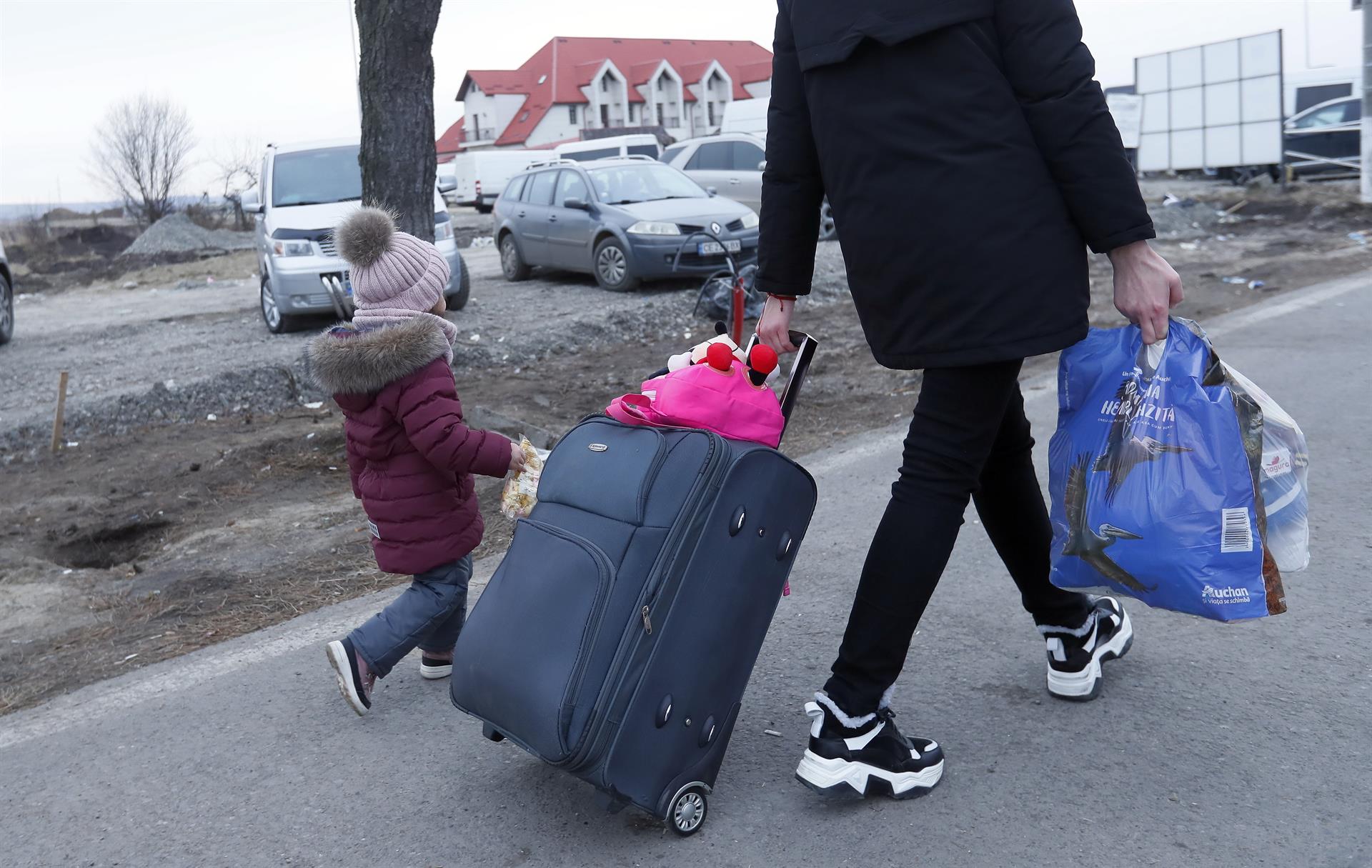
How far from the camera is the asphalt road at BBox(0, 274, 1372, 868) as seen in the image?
7.33ft

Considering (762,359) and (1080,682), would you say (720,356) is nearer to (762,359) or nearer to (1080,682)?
A: (762,359)

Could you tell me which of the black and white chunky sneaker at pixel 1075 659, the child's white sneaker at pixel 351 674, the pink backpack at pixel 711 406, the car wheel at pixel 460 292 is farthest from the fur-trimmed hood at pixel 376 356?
the car wheel at pixel 460 292

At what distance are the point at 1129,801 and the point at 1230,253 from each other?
1238 centimetres

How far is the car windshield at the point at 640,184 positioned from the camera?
1279cm

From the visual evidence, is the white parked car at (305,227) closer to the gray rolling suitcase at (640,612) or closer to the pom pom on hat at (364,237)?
the pom pom on hat at (364,237)

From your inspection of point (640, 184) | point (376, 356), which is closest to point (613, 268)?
point (640, 184)

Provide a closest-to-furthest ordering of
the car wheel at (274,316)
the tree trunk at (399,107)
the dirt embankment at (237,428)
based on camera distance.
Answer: the dirt embankment at (237,428), the tree trunk at (399,107), the car wheel at (274,316)

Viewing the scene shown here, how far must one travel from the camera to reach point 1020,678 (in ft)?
9.45

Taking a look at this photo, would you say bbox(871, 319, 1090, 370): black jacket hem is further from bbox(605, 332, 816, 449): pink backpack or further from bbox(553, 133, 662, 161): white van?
bbox(553, 133, 662, 161): white van

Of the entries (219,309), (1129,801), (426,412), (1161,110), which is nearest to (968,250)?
(1129,801)

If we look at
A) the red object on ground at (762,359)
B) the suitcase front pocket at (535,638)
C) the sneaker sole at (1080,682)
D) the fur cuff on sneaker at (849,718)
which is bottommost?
the sneaker sole at (1080,682)

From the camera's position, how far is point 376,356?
115 inches

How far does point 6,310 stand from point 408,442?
1039cm

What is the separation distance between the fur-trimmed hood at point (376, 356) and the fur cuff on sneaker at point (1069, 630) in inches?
65.3
